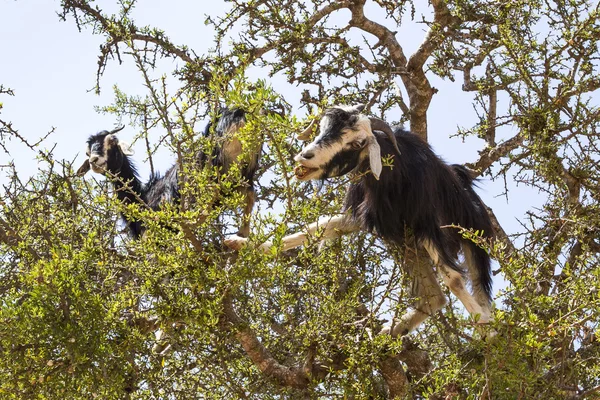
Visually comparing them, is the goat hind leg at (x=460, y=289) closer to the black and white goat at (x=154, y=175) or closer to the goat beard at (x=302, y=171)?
the goat beard at (x=302, y=171)

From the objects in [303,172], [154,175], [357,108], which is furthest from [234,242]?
[154,175]

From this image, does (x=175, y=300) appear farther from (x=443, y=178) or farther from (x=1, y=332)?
(x=443, y=178)

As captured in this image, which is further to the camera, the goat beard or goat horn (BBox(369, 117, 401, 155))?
goat horn (BBox(369, 117, 401, 155))

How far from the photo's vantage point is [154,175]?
25.8ft

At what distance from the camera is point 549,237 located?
243 inches

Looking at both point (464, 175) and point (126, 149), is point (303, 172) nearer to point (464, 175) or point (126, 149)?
point (464, 175)

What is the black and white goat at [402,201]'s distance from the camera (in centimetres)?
569

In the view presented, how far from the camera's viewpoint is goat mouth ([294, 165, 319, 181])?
213 inches

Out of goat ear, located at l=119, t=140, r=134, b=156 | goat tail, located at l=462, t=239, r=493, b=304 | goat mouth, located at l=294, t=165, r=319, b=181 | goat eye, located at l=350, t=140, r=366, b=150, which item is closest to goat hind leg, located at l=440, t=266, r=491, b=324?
goat tail, located at l=462, t=239, r=493, b=304

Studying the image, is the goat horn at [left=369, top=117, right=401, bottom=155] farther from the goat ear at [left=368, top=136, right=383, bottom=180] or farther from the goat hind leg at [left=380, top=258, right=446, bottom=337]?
the goat hind leg at [left=380, top=258, right=446, bottom=337]

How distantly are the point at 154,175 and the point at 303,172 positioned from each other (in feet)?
8.94

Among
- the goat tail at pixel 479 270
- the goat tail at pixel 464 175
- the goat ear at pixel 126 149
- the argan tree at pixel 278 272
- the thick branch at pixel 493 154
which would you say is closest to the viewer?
the argan tree at pixel 278 272

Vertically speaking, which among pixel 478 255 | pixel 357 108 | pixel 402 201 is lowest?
pixel 478 255

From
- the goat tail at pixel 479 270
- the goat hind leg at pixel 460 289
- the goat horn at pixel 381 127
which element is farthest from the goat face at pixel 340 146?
the goat tail at pixel 479 270
